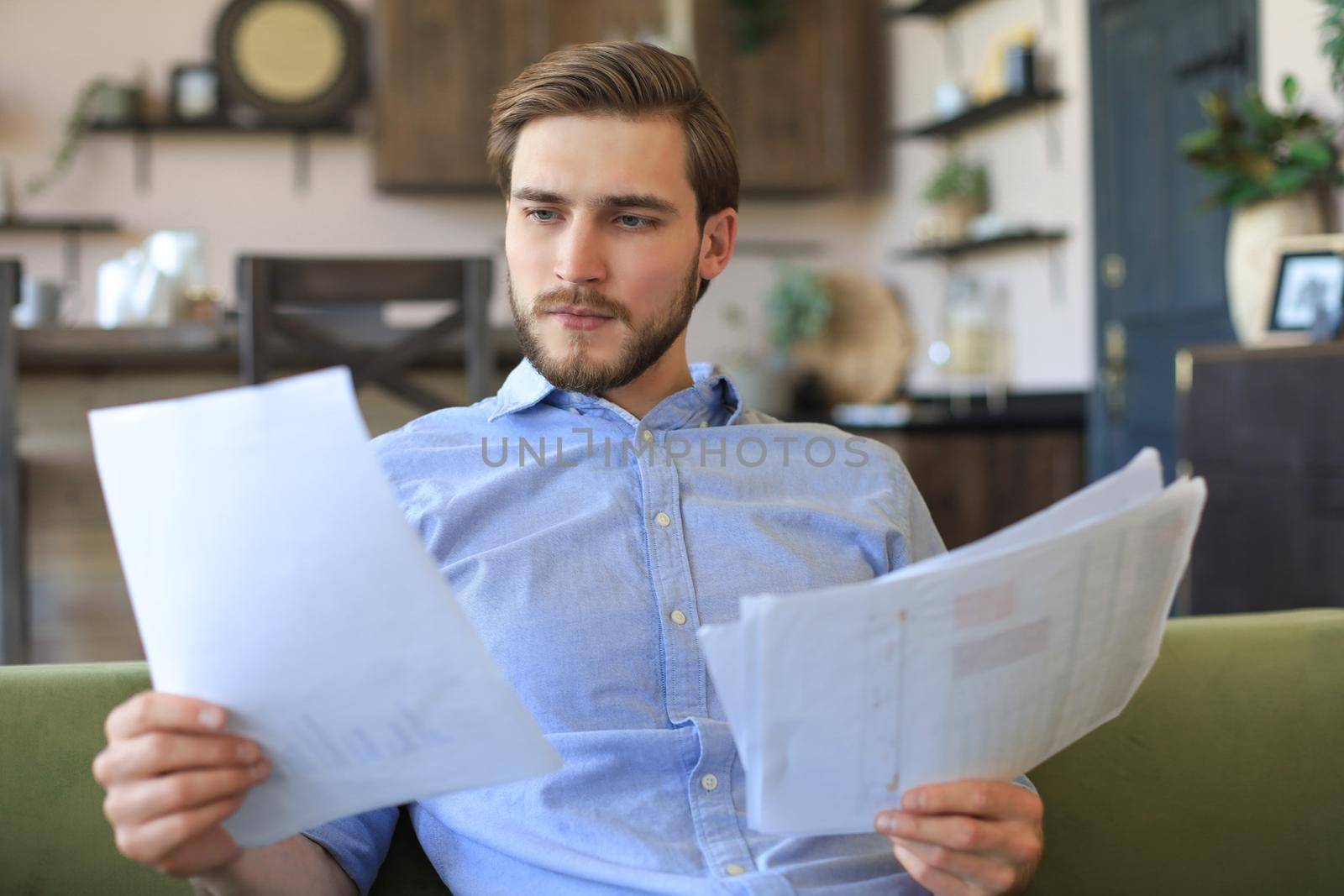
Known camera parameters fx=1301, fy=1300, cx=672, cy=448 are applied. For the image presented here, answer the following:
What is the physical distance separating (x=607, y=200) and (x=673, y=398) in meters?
0.19

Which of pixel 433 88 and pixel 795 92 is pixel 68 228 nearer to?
pixel 433 88

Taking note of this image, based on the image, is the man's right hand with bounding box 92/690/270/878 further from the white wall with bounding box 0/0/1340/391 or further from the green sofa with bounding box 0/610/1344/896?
the white wall with bounding box 0/0/1340/391

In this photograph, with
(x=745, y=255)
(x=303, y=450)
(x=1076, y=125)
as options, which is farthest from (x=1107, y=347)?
(x=303, y=450)

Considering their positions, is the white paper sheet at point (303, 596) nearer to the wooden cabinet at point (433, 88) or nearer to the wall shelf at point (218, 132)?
the wooden cabinet at point (433, 88)

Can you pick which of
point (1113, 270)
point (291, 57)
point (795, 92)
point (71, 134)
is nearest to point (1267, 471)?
point (1113, 270)

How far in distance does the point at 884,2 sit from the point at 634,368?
4173 millimetres

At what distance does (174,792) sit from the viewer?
2.19 feet

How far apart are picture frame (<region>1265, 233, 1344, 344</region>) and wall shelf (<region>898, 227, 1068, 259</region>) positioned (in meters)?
1.21

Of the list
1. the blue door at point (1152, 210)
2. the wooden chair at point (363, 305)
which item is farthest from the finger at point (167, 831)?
the blue door at point (1152, 210)

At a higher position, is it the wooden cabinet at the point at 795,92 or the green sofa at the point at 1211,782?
the wooden cabinet at the point at 795,92

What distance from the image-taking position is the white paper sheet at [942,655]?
0.64m

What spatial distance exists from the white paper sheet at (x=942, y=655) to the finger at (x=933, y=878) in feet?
0.19

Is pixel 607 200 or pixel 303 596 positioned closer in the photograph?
pixel 303 596

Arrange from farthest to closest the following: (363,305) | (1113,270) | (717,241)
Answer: (1113,270), (363,305), (717,241)
